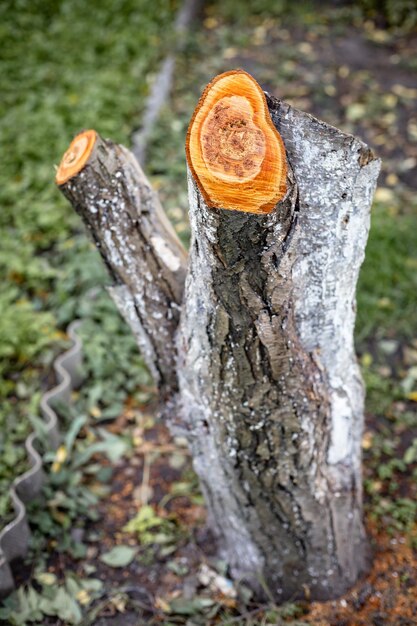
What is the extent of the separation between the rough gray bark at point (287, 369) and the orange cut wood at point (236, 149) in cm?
6

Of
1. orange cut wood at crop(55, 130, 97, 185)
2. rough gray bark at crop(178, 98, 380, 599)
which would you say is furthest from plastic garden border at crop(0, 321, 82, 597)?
orange cut wood at crop(55, 130, 97, 185)

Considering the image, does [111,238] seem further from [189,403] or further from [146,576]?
[146,576]

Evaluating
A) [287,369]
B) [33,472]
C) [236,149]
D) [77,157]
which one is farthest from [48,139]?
[236,149]

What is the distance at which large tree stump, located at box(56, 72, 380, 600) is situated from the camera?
1.57 metres

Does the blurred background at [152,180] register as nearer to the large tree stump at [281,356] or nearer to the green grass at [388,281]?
the green grass at [388,281]

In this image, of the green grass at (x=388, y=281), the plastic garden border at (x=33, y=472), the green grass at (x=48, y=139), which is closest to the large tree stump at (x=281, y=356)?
the plastic garden border at (x=33, y=472)

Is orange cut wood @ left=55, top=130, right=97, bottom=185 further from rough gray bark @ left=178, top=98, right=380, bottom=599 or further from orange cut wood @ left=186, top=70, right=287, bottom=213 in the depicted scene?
orange cut wood @ left=186, top=70, right=287, bottom=213

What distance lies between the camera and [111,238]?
2.08 m

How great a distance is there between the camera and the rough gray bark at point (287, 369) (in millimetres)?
1621

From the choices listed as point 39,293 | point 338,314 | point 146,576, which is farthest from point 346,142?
point 39,293

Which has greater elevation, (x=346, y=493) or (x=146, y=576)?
(x=346, y=493)

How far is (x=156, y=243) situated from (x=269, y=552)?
1.30 metres

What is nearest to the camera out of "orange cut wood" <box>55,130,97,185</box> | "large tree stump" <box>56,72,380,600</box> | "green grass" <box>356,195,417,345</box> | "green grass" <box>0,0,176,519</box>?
"large tree stump" <box>56,72,380,600</box>

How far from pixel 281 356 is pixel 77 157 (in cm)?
91
